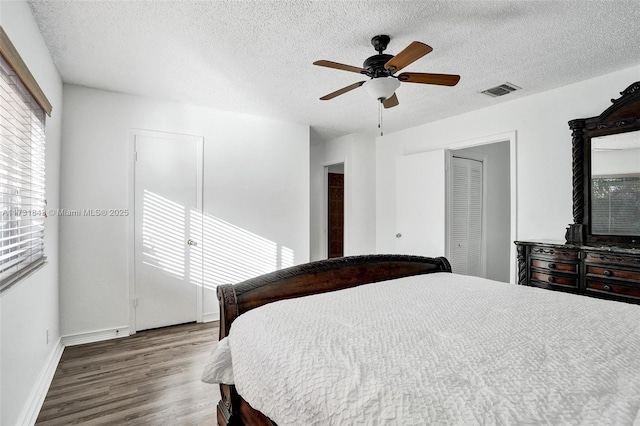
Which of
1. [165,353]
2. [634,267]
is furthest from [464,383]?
[165,353]

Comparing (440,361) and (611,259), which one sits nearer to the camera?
(440,361)

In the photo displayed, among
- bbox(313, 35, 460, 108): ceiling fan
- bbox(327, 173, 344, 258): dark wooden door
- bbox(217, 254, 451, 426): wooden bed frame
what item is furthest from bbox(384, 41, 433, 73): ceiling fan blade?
bbox(327, 173, 344, 258): dark wooden door

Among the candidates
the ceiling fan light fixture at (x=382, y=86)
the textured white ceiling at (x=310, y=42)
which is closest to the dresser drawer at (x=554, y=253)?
the textured white ceiling at (x=310, y=42)

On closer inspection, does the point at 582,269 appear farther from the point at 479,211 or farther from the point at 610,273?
the point at 479,211

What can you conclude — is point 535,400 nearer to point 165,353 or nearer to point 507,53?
point 507,53

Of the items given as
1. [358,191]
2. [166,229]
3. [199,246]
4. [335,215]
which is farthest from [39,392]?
[335,215]

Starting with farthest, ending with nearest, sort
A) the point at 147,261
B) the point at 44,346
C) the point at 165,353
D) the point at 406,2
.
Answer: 1. the point at 147,261
2. the point at 165,353
3. the point at 44,346
4. the point at 406,2

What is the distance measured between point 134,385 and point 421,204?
3.67 m

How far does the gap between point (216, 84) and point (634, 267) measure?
365cm

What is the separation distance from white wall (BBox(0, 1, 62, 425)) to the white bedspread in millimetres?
1133

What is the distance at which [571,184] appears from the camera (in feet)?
9.90

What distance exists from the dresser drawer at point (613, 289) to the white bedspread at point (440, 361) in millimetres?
1105

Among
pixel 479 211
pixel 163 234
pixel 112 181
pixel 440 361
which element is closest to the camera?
pixel 440 361

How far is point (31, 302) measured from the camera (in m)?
1.98
